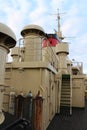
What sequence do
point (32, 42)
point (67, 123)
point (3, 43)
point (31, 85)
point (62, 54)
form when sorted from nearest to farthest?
point (3, 43)
point (31, 85)
point (67, 123)
point (32, 42)
point (62, 54)

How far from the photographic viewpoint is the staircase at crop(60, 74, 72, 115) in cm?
702

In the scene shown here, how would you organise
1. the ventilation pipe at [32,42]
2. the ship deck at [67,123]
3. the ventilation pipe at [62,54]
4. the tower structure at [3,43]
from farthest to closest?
the ventilation pipe at [62,54]
the ventilation pipe at [32,42]
the ship deck at [67,123]
the tower structure at [3,43]

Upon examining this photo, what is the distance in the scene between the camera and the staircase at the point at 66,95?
7.02 meters

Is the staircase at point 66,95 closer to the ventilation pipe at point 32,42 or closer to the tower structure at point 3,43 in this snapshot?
the ventilation pipe at point 32,42

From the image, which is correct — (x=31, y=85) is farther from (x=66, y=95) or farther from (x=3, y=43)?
(x=66, y=95)

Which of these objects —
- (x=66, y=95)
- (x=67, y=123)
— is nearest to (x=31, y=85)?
(x=67, y=123)

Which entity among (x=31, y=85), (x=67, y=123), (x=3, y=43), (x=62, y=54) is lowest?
(x=67, y=123)

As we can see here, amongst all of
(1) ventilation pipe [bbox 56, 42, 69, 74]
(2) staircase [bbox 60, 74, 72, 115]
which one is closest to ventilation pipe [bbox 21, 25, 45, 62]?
(2) staircase [bbox 60, 74, 72, 115]

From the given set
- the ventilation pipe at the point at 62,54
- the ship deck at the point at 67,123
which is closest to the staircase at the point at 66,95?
the ship deck at the point at 67,123

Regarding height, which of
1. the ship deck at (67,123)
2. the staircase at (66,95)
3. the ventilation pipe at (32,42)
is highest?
the ventilation pipe at (32,42)

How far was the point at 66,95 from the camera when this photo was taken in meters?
7.45

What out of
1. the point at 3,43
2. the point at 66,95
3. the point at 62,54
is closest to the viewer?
the point at 3,43

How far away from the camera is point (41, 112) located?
455cm

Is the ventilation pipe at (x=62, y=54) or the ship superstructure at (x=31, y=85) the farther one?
the ventilation pipe at (x=62, y=54)
